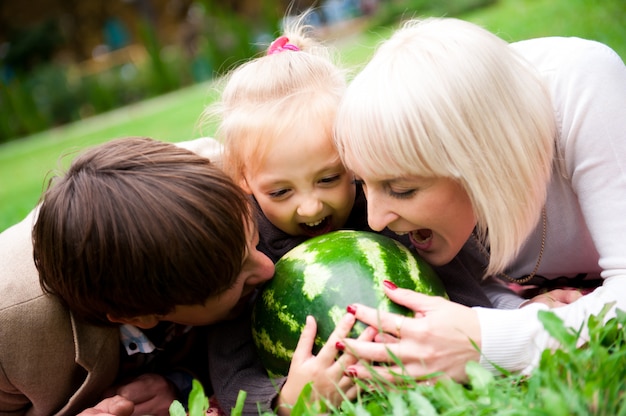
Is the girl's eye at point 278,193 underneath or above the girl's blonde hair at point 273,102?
underneath

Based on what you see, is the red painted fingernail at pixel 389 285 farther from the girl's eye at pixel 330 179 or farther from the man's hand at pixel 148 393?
the man's hand at pixel 148 393

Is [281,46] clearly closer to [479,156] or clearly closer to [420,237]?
[420,237]

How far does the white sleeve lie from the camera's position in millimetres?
2545

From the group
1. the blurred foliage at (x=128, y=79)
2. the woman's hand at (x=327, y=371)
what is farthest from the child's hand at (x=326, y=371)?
the blurred foliage at (x=128, y=79)

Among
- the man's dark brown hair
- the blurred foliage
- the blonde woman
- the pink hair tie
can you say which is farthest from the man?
the blurred foliage

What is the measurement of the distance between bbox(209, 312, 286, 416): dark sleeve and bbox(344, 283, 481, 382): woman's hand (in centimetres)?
44

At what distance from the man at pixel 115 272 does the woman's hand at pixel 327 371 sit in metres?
0.52

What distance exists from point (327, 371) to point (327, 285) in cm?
37

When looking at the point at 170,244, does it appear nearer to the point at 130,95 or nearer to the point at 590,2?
the point at 590,2

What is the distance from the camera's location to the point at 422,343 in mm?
2461

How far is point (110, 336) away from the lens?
3.11 meters

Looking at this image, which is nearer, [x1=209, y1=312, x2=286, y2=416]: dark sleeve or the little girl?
[x1=209, y1=312, x2=286, y2=416]: dark sleeve

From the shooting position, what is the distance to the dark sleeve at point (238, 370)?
9.12 ft

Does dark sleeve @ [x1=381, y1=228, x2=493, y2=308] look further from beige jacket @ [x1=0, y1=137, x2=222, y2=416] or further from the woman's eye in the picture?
beige jacket @ [x1=0, y1=137, x2=222, y2=416]
